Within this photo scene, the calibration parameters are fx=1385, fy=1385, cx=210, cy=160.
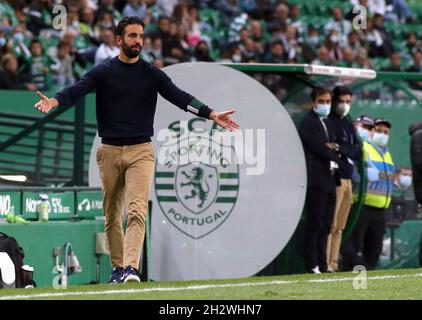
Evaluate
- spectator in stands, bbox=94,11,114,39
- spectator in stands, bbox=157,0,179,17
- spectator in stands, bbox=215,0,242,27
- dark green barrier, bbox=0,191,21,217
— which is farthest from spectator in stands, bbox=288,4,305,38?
dark green barrier, bbox=0,191,21,217

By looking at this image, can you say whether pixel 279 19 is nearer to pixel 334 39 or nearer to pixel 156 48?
pixel 334 39

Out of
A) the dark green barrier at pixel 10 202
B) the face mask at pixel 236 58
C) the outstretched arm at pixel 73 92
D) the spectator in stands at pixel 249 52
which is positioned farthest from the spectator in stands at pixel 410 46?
the outstretched arm at pixel 73 92

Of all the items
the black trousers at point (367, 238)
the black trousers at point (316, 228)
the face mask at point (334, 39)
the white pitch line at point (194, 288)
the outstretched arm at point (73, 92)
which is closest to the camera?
the white pitch line at point (194, 288)

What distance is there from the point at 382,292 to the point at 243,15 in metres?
15.0

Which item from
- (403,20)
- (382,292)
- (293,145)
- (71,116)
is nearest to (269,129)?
(293,145)

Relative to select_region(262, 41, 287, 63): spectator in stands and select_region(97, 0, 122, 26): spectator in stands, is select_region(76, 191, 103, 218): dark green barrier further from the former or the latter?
select_region(262, 41, 287, 63): spectator in stands

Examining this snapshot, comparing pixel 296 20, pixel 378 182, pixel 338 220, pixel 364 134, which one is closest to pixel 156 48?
pixel 296 20

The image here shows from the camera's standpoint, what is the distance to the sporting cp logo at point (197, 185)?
1234cm

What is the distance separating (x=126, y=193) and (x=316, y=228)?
2.97 meters

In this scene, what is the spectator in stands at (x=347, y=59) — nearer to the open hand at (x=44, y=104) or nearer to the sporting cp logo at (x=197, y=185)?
the sporting cp logo at (x=197, y=185)

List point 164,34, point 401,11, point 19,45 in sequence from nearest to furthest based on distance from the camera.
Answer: point 19,45 → point 164,34 → point 401,11

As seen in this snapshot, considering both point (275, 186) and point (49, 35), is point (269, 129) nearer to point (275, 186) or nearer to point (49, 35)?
point (275, 186)

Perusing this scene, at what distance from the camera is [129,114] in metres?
10.4

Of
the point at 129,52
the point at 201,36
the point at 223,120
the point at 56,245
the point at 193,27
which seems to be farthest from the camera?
the point at 201,36
